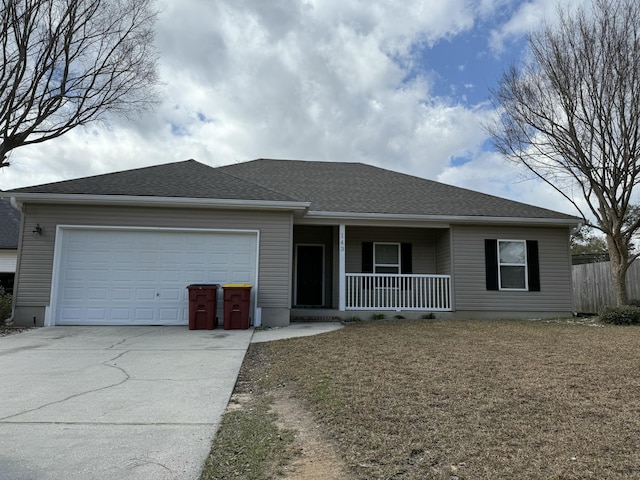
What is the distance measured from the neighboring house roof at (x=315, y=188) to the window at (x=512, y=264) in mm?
874

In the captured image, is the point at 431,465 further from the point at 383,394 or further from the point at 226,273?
the point at 226,273

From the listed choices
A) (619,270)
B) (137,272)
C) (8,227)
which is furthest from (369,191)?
(8,227)

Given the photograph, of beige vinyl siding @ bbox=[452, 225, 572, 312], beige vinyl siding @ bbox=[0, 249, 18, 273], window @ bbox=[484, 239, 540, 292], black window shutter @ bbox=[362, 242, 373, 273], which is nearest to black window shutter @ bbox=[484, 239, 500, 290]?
window @ bbox=[484, 239, 540, 292]

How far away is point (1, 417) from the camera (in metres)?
3.68

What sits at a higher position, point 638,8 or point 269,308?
point 638,8

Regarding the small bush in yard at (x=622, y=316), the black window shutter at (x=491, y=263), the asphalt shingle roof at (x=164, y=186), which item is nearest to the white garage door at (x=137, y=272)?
the asphalt shingle roof at (x=164, y=186)

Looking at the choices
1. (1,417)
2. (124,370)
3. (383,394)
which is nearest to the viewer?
(1,417)

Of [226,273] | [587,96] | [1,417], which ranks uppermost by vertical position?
[587,96]

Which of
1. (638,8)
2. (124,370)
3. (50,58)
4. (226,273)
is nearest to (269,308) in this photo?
(226,273)

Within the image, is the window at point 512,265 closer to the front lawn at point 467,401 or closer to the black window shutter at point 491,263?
the black window shutter at point 491,263

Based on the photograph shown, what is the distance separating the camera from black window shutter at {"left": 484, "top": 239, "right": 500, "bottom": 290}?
458 inches

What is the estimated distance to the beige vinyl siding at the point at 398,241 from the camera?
499 inches

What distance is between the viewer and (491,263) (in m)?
11.7

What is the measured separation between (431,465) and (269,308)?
24.4ft
